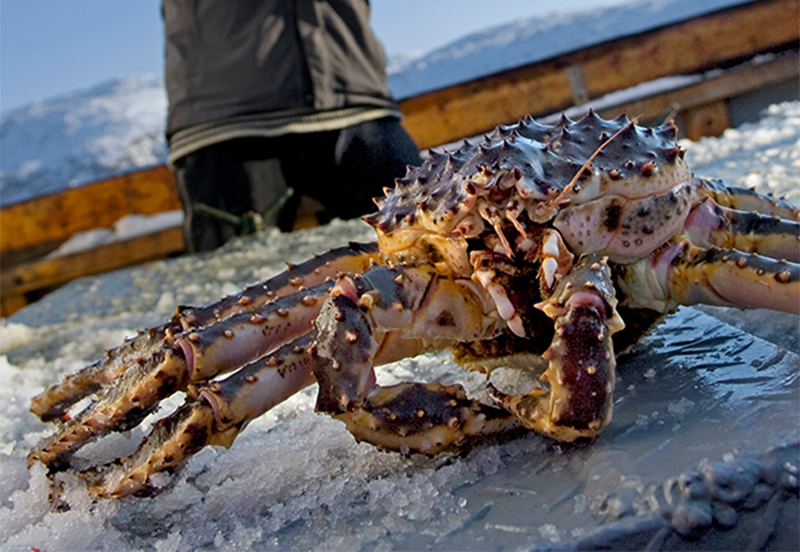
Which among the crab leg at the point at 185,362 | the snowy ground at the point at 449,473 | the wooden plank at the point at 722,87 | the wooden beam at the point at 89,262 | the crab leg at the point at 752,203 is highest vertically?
the crab leg at the point at 185,362

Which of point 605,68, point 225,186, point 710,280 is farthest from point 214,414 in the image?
point 605,68

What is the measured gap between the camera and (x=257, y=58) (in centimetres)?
346

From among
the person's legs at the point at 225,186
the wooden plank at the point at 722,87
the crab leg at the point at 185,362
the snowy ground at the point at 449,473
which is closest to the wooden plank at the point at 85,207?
the person's legs at the point at 225,186

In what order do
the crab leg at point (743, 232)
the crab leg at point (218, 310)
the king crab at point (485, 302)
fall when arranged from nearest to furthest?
the king crab at point (485, 302), the crab leg at point (743, 232), the crab leg at point (218, 310)

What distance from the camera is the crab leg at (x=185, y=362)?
1.19 meters

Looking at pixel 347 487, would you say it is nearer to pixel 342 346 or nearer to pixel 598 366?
pixel 342 346

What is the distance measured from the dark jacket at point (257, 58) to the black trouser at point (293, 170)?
195 mm

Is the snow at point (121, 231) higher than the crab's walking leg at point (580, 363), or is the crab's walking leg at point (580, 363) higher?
the crab's walking leg at point (580, 363)

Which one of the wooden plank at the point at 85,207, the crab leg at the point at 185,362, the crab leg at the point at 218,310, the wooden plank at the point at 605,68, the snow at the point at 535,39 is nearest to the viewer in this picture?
the crab leg at the point at 185,362

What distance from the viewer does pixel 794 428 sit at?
0.86 meters

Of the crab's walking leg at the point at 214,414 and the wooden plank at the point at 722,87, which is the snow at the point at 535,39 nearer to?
the wooden plank at the point at 722,87

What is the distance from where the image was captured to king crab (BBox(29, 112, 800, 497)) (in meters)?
1.01

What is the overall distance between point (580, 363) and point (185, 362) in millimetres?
684

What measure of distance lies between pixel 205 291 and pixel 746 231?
Result: 92.1 inches
